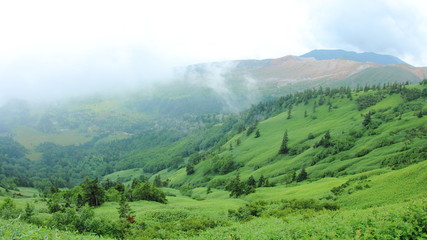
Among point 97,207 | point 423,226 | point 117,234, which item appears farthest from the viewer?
point 97,207

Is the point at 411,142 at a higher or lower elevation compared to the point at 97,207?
higher

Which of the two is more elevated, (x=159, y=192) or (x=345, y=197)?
(x=345, y=197)

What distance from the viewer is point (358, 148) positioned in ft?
428

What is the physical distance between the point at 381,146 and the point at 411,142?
13824 mm

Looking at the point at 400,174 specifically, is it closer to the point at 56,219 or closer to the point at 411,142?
the point at 56,219

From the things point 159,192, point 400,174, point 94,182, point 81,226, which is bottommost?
point 159,192

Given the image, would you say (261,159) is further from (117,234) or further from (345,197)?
(117,234)

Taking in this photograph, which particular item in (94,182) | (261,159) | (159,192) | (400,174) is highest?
(400,174)

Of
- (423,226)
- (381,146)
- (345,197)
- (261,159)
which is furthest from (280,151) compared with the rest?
(423,226)

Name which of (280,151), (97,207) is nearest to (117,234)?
(97,207)

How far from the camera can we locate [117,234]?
42.6 m

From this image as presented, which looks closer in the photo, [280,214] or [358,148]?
[280,214]

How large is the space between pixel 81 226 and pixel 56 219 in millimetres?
4488

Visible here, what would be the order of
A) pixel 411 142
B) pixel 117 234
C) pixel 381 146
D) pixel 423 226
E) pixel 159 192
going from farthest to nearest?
1. pixel 381 146
2. pixel 411 142
3. pixel 159 192
4. pixel 117 234
5. pixel 423 226
